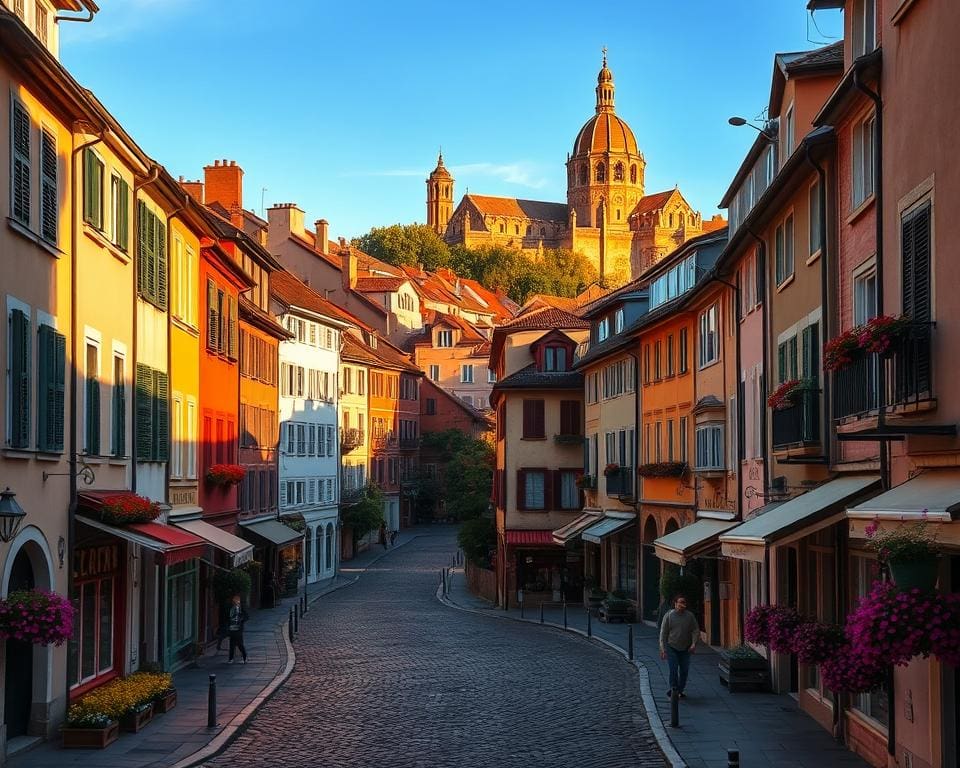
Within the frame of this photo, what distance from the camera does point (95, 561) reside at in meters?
23.3

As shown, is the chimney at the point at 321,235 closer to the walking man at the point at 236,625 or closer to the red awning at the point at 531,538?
the red awning at the point at 531,538

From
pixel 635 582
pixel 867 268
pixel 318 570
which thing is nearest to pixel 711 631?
pixel 635 582

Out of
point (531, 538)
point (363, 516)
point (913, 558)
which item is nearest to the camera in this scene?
point (913, 558)

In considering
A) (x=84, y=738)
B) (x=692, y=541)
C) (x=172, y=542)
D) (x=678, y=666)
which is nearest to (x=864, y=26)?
(x=678, y=666)

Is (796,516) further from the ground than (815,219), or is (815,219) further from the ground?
(815,219)

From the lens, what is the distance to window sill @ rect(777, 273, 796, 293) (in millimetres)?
22816

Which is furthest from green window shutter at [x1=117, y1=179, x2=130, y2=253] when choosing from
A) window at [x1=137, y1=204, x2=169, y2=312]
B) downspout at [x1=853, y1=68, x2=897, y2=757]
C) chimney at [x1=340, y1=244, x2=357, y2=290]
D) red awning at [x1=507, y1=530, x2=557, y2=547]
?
chimney at [x1=340, y1=244, x2=357, y2=290]

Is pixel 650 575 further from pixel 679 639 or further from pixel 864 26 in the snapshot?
pixel 864 26

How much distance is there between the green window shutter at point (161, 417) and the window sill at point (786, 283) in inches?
469

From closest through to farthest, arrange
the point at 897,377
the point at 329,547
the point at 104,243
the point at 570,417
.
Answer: the point at 897,377 < the point at 104,243 < the point at 570,417 < the point at 329,547

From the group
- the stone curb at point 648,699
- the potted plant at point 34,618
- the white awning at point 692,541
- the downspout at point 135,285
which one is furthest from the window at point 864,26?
the downspout at point 135,285

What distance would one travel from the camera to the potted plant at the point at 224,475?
34.4 m

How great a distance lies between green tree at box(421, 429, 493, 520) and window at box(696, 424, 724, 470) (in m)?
43.8

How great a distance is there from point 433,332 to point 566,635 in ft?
263
